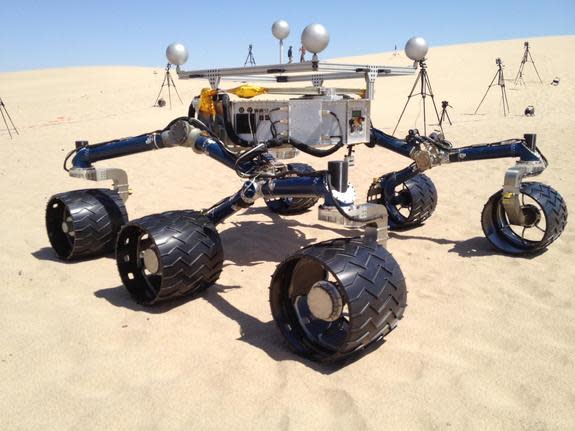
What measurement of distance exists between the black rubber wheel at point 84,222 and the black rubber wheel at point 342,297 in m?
2.11

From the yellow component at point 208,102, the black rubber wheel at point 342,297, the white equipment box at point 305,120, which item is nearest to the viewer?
the black rubber wheel at point 342,297

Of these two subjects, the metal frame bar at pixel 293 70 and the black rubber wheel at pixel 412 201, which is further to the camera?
the black rubber wheel at pixel 412 201

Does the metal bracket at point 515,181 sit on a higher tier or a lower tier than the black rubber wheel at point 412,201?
higher

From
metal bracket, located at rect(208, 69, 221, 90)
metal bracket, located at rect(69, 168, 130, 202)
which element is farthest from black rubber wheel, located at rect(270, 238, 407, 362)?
metal bracket, located at rect(69, 168, 130, 202)

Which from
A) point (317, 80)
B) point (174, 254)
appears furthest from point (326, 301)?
point (317, 80)

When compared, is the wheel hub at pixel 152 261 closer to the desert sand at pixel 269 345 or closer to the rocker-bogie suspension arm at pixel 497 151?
the desert sand at pixel 269 345

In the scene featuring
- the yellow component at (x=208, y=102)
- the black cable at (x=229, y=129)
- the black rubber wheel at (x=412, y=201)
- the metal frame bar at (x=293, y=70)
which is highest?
the metal frame bar at (x=293, y=70)

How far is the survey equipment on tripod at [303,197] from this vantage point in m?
2.70

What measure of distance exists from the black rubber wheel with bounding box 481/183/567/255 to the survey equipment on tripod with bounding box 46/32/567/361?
1cm

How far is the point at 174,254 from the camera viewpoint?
10.5ft

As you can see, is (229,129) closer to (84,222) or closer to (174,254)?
(84,222)

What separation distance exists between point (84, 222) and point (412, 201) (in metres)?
3.28

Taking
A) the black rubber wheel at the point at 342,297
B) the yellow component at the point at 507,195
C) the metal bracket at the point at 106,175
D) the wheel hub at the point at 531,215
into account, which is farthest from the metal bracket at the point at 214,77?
the wheel hub at the point at 531,215

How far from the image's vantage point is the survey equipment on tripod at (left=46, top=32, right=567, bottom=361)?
270 centimetres
